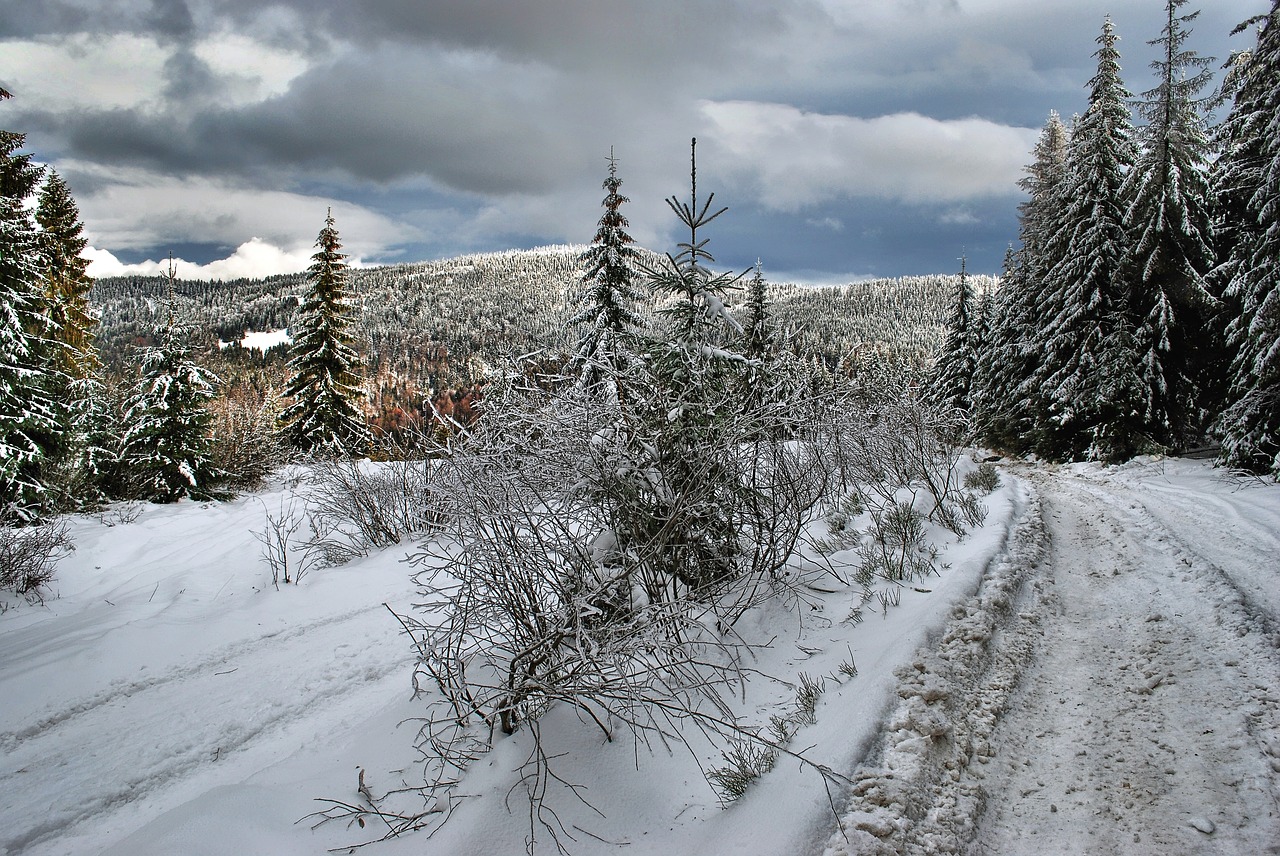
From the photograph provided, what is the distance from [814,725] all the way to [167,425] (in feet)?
51.7

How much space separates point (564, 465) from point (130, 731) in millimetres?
3291

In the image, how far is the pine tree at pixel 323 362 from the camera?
2138cm

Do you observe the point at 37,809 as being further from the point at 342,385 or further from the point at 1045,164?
→ the point at 1045,164

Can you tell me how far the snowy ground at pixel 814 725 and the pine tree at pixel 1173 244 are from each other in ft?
36.2

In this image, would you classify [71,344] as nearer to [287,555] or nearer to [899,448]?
[287,555]

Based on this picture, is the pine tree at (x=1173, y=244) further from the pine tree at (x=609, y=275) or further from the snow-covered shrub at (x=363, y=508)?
the snow-covered shrub at (x=363, y=508)

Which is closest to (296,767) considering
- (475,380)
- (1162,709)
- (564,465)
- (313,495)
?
(564,465)

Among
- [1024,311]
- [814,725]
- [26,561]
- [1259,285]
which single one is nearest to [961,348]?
[1024,311]

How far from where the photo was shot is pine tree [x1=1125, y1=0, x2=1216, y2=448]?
13.8m

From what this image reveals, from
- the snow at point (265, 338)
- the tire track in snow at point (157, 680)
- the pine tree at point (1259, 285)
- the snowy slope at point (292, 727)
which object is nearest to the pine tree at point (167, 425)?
the snowy slope at point (292, 727)

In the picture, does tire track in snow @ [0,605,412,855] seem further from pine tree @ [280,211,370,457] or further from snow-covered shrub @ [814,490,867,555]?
pine tree @ [280,211,370,457]

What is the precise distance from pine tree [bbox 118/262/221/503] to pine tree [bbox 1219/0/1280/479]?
20952mm

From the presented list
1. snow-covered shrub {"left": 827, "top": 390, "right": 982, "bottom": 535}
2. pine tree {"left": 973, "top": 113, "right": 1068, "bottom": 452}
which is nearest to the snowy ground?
snow-covered shrub {"left": 827, "top": 390, "right": 982, "bottom": 535}

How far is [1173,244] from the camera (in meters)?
14.1
